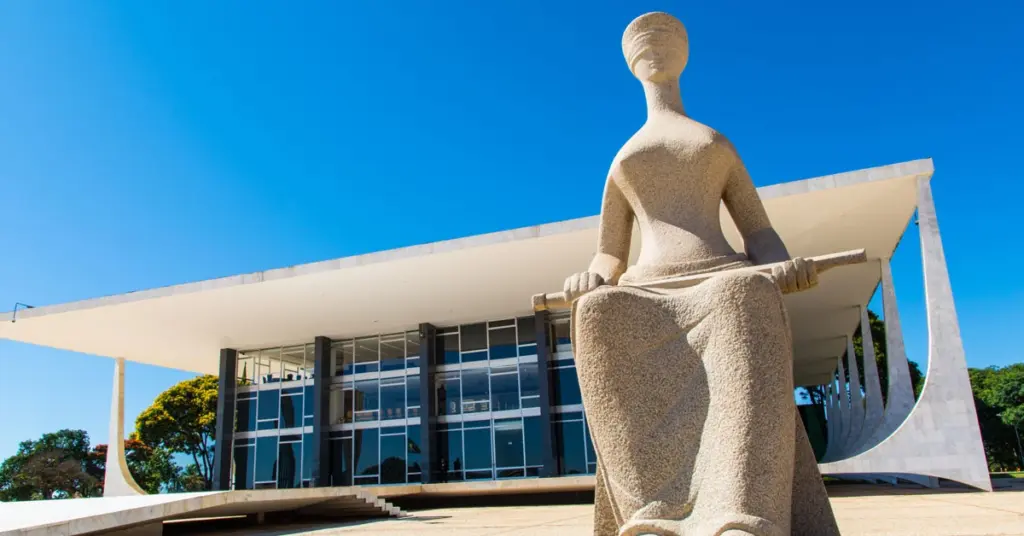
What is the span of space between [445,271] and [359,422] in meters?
7.79

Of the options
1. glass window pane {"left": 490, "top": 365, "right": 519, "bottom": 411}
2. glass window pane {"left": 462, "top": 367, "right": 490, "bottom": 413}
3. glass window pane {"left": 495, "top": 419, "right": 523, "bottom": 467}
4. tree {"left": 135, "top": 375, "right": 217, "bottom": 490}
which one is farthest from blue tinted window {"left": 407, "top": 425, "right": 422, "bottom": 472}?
tree {"left": 135, "top": 375, "right": 217, "bottom": 490}

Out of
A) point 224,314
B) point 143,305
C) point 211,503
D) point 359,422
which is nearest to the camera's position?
point 211,503

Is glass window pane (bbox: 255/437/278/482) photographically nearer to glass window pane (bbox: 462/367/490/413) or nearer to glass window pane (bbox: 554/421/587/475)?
glass window pane (bbox: 462/367/490/413)

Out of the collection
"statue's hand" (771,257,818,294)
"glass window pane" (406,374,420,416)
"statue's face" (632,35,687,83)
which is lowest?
"statue's hand" (771,257,818,294)

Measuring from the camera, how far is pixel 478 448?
21234mm

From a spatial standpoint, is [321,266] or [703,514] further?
[321,266]

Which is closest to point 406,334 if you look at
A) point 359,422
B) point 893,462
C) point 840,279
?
point 359,422

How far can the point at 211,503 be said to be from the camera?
10.2m

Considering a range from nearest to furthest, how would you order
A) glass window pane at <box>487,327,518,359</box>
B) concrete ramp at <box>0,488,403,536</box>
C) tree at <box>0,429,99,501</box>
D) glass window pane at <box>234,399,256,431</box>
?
concrete ramp at <box>0,488,403,536</box> → glass window pane at <box>487,327,518,359</box> → glass window pane at <box>234,399,256,431</box> → tree at <box>0,429,99,501</box>

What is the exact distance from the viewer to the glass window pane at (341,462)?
22.4m

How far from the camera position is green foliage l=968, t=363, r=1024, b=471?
37.0 metres

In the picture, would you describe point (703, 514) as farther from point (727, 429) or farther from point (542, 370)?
point (542, 370)

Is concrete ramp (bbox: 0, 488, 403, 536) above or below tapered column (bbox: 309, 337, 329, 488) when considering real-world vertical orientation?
below

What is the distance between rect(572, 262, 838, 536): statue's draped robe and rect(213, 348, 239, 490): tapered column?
868 inches
